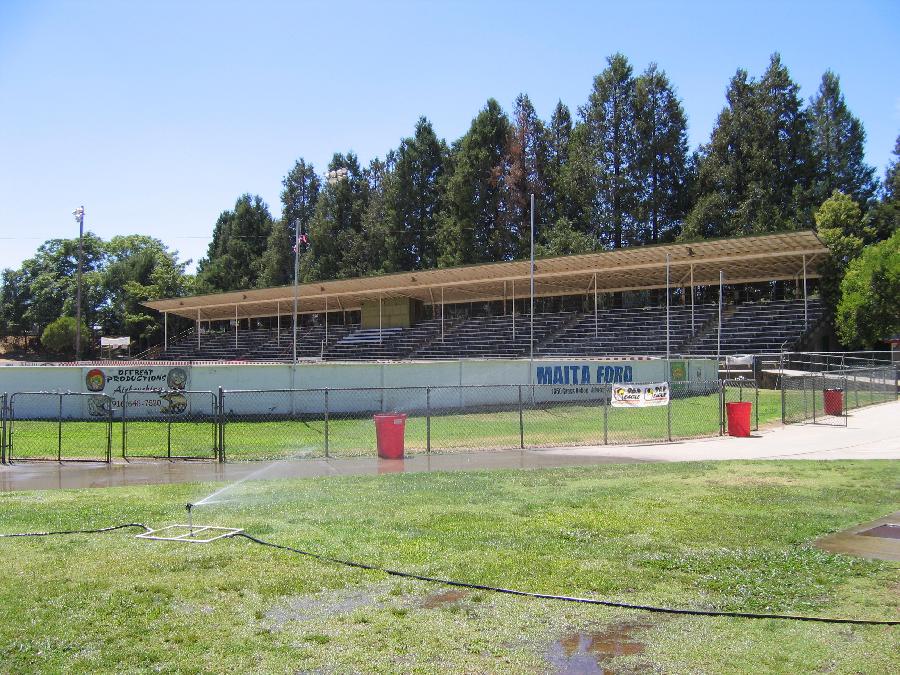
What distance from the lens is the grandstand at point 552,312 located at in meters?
41.7

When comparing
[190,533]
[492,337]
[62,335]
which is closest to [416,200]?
[492,337]

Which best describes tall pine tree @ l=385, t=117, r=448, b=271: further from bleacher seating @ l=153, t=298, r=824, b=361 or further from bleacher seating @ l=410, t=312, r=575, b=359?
bleacher seating @ l=410, t=312, r=575, b=359

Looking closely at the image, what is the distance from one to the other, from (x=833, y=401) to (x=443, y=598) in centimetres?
2214

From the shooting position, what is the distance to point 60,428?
16750mm

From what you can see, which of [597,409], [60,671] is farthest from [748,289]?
[60,671]

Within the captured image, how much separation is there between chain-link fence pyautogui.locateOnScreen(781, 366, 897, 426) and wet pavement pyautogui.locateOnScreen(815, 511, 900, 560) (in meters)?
13.4

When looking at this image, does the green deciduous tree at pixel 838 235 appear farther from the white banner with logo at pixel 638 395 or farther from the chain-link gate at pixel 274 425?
the chain-link gate at pixel 274 425

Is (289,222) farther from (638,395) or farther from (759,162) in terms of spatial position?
(638,395)

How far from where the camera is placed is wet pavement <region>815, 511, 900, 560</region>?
26.0 feet

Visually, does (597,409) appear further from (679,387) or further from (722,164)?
(722,164)

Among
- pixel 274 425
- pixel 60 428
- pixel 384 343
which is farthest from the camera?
pixel 384 343

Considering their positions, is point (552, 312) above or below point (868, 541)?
above

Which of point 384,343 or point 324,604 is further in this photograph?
point 384,343

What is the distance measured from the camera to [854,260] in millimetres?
47250
